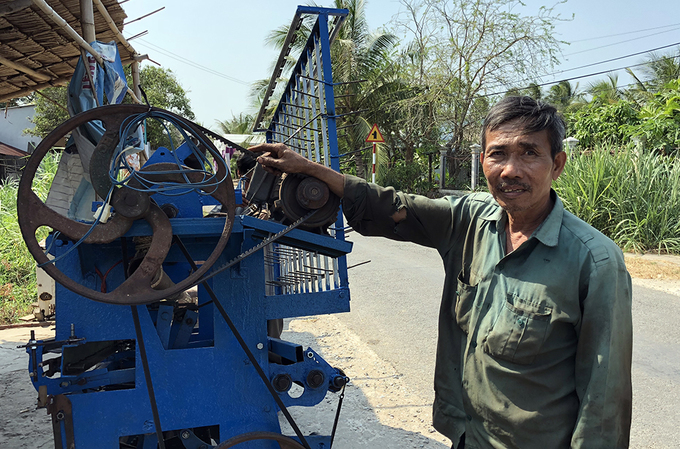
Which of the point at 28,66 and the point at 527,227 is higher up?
the point at 28,66

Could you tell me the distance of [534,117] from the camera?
1.67m

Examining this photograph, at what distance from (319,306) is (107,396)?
3.13 feet

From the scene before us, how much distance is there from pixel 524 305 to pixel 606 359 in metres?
0.26

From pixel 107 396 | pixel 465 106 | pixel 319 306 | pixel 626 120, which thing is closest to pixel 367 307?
pixel 319 306

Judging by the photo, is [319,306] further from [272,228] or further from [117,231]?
[117,231]

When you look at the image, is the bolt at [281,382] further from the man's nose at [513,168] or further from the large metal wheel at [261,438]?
the man's nose at [513,168]

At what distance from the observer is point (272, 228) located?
6.71 ft

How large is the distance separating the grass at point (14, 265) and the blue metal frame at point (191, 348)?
485 cm

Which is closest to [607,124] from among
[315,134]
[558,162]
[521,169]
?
[315,134]

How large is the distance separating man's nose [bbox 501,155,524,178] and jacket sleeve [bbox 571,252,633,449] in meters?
0.36

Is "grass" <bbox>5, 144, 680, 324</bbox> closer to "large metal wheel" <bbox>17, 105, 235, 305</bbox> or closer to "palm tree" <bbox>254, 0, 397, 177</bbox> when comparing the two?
"large metal wheel" <bbox>17, 105, 235, 305</bbox>

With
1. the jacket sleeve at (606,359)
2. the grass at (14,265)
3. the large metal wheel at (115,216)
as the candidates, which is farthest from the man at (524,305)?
the grass at (14,265)

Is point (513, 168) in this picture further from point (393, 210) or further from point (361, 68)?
point (361, 68)

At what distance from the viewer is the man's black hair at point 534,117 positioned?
65.4 inches
